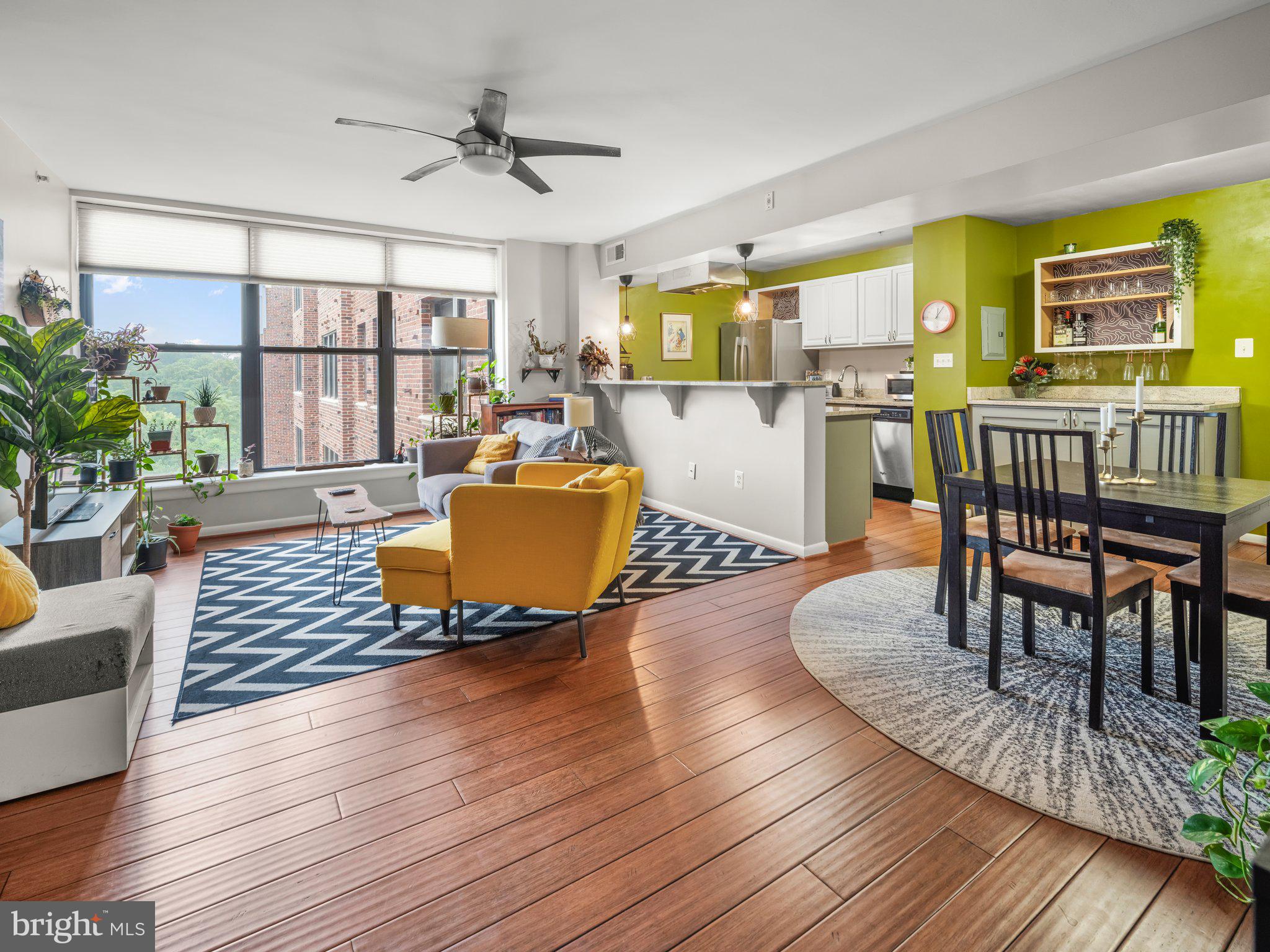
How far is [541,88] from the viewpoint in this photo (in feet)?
10.8

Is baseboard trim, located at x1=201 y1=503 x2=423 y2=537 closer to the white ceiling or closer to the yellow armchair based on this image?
the white ceiling

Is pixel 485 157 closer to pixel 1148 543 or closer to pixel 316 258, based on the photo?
pixel 316 258

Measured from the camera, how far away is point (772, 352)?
763 cm

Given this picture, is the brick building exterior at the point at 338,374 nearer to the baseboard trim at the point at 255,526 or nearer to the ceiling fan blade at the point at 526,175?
the baseboard trim at the point at 255,526

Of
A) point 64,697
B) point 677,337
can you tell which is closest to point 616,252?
point 677,337

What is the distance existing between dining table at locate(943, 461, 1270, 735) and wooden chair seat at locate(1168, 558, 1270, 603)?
87mm

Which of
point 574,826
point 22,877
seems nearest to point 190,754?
point 22,877

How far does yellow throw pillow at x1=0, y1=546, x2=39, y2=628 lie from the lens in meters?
1.98

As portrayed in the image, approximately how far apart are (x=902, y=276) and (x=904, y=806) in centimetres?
576

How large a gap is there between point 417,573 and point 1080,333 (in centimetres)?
547

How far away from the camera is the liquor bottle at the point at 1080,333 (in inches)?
216

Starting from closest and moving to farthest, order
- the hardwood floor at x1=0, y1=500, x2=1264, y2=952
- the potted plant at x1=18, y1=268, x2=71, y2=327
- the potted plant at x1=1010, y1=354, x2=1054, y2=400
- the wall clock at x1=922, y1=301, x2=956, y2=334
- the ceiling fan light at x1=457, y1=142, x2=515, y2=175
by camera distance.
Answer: the hardwood floor at x1=0, y1=500, x2=1264, y2=952 < the ceiling fan light at x1=457, y1=142, x2=515, y2=175 < the potted plant at x1=18, y1=268, x2=71, y2=327 < the wall clock at x1=922, y1=301, x2=956, y2=334 < the potted plant at x1=1010, y1=354, x2=1054, y2=400

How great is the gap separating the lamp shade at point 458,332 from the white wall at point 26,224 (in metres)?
2.46

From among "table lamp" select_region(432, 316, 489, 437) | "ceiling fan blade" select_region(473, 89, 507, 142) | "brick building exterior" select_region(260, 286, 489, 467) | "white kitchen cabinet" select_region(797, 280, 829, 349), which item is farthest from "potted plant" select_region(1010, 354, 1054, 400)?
"brick building exterior" select_region(260, 286, 489, 467)
